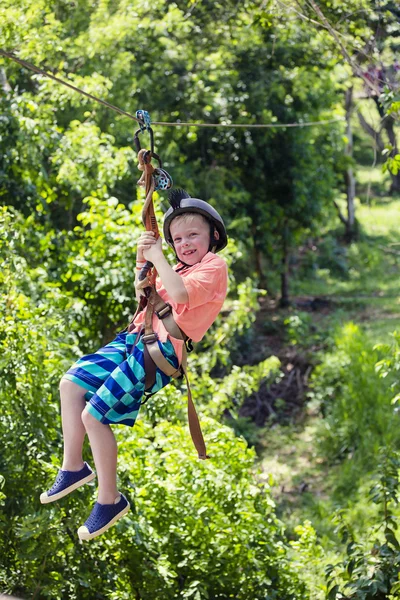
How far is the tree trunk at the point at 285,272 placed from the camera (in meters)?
11.9

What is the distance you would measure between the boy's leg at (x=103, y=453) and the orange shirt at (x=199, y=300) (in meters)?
0.36

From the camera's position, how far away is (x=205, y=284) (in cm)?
295

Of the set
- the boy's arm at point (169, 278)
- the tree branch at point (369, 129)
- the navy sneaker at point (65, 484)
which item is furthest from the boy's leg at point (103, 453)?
the tree branch at point (369, 129)

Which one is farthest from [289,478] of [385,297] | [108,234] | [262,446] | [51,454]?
[385,297]

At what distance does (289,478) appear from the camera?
348 inches

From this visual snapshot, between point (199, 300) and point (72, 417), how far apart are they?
23.0 inches

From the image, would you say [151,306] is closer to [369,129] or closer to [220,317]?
[220,317]

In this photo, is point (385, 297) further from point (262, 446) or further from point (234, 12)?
point (234, 12)

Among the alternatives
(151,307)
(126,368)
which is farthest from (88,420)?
(151,307)

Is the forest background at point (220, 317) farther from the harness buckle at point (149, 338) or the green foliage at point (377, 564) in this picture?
the harness buckle at point (149, 338)

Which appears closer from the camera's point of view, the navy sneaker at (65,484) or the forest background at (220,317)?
the navy sneaker at (65,484)

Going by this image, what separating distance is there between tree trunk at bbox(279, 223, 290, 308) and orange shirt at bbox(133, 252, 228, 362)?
8.87 metres

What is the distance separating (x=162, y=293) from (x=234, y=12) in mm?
6678

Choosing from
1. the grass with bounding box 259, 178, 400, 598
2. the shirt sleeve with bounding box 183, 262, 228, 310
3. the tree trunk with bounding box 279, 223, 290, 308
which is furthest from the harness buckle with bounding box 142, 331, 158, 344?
the tree trunk with bounding box 279, 223, 290, 308
